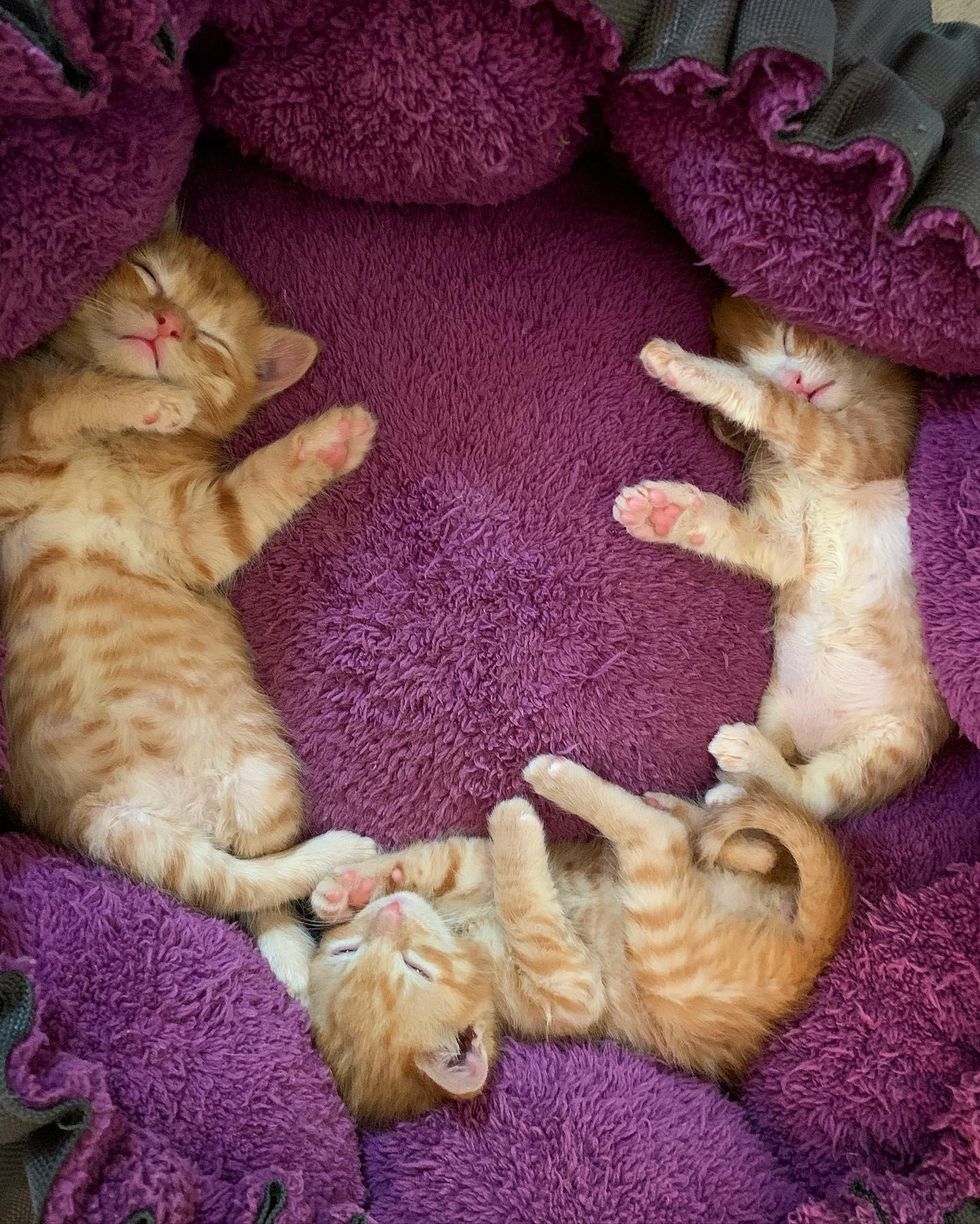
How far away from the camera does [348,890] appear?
3.98 feet

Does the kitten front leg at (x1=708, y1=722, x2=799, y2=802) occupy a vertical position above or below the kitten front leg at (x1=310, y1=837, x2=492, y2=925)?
above

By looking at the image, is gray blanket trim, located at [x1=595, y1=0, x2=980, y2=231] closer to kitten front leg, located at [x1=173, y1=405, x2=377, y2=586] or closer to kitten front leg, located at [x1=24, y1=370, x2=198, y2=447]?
kitten front leg, located at [x1=173, y1=405, x2=377, y2=586]

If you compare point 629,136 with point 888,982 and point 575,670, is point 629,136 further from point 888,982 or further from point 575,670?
point 888,982

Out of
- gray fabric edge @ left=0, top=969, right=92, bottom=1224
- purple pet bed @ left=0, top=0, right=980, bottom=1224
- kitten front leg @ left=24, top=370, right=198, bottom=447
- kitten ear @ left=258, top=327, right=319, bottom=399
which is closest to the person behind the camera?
gray fabric edge @ left=0, top=969, right=92, bottom=1224

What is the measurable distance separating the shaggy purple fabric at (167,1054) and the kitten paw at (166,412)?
0.51m

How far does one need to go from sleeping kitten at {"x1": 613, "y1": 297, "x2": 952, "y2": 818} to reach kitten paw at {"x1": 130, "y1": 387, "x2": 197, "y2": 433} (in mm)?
546

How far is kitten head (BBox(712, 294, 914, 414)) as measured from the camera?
1.29 m

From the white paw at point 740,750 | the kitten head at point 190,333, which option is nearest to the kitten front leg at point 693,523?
the white paw at point 740,750

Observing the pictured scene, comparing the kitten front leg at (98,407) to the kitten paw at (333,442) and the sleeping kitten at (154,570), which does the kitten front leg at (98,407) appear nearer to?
the sleeping kitten at (154,570)

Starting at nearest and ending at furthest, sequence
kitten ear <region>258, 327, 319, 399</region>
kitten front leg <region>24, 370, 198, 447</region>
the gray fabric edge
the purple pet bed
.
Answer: the gray fabric edge, the purple pet bed, kitten front leg <region>24, 370, 198, 447</region>, kitten ear <region>258, 327, 319, 399</region>

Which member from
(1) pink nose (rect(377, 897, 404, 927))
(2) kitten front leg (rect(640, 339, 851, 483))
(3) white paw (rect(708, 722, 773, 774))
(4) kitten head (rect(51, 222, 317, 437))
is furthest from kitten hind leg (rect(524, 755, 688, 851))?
(4) kitten head (rect(51, 222, 317, 437))

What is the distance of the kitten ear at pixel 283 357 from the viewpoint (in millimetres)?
1234

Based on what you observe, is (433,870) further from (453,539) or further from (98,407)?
(98,407)

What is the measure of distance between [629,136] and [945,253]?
38 cm
